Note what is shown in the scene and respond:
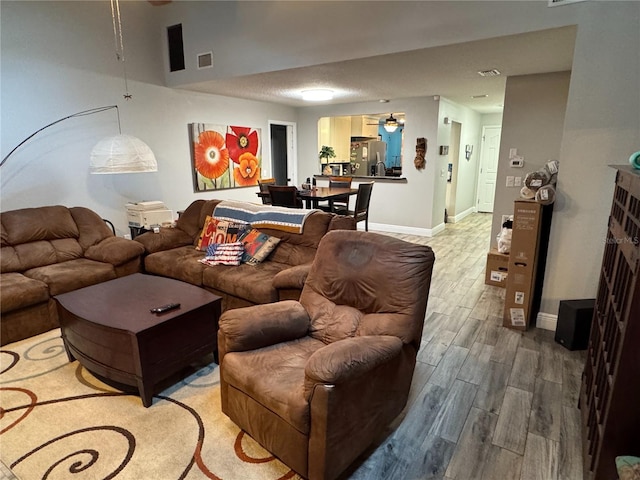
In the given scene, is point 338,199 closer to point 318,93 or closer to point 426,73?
point 318,93

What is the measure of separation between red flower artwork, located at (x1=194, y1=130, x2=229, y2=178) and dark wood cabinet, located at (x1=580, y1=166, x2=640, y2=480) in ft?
17.1

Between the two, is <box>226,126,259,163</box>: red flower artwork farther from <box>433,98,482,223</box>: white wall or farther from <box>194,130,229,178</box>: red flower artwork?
<box>433,98,482,223</box>: white wall

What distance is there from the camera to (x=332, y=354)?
4.81 feet

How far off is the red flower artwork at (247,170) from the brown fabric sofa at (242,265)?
233 cm

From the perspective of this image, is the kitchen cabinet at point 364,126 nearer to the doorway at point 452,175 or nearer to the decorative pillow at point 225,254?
the doorway at point 452,175

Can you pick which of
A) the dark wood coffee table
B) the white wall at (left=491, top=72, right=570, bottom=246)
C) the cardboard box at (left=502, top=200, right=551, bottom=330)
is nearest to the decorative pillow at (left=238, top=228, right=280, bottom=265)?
the dark wood coffee table

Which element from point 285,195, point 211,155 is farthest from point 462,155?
point 211,155

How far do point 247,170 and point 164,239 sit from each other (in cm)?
287

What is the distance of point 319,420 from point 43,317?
276cm

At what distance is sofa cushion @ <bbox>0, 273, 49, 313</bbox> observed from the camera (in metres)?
2.71

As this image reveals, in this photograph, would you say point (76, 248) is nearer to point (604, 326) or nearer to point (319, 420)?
point (319, 420)

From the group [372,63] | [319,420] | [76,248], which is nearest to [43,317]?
[76,248]

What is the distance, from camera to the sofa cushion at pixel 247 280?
275 centimetres

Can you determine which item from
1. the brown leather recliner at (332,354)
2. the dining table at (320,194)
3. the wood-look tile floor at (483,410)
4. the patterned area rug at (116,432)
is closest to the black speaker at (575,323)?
the wood-look tile floor at (483,410)
